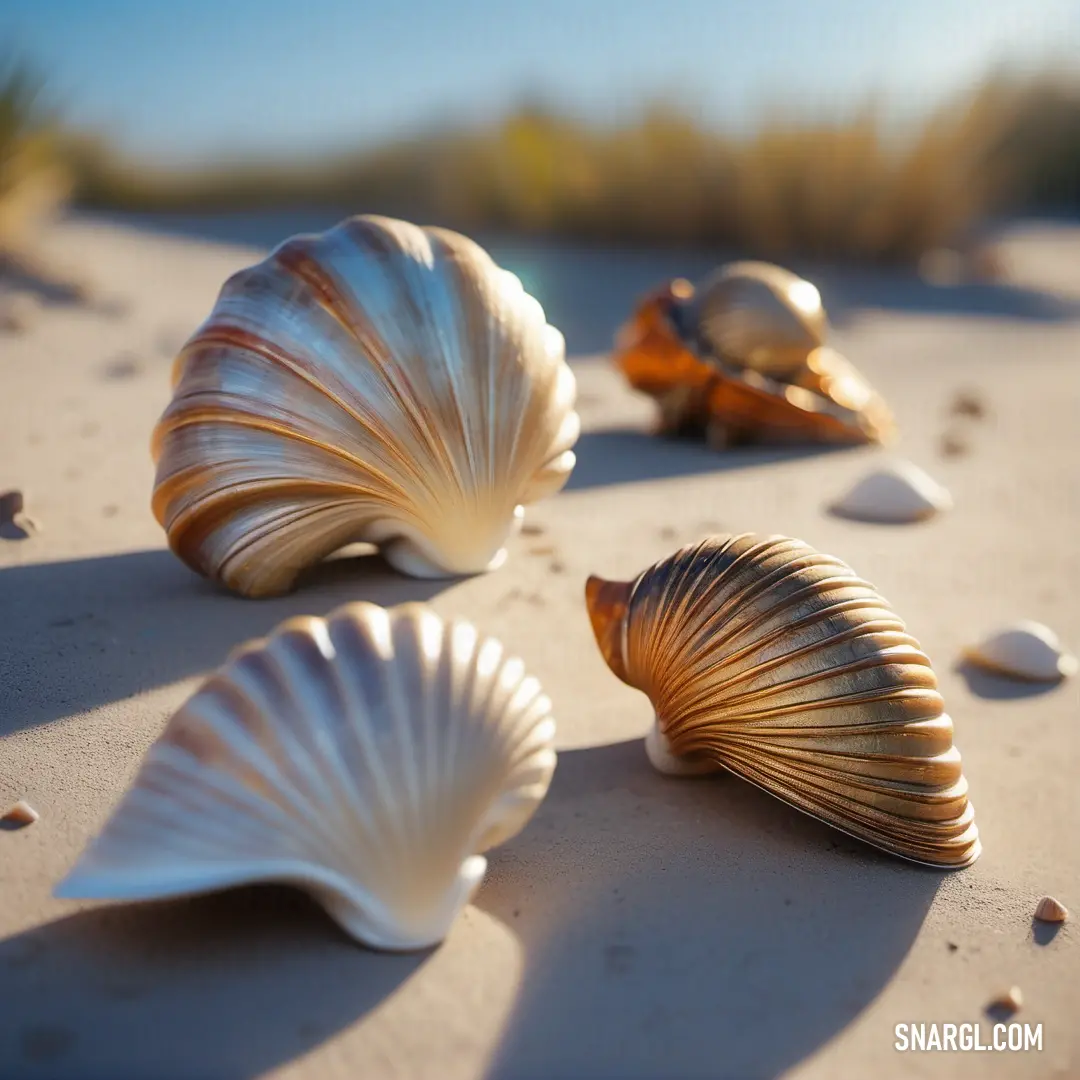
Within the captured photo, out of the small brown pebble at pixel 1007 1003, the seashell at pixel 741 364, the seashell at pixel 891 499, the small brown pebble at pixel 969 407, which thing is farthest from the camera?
the small brown pebble at pixel 969 407

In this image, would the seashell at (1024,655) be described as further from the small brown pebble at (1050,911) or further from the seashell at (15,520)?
the seashell at (15,520)

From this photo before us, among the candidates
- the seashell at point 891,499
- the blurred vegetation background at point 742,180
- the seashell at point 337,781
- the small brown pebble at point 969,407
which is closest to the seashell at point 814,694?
the seashell at point 337,781

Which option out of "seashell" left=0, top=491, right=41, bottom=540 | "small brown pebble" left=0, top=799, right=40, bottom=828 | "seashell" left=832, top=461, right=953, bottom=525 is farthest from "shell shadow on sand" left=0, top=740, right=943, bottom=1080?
"seashell" left=832, top=461, right=953, bottom=525

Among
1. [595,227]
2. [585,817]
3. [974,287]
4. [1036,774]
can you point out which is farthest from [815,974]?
[595,227]

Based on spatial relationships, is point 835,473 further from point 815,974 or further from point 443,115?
point 443,115

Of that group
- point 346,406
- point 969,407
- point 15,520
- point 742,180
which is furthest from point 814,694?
point 742,180

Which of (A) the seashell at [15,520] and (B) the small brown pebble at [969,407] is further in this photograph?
(B) the small brown pebble at [969,407]
